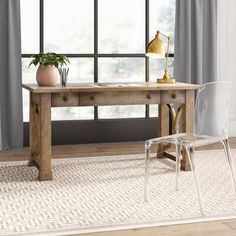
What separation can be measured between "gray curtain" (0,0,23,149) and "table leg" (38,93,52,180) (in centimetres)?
135

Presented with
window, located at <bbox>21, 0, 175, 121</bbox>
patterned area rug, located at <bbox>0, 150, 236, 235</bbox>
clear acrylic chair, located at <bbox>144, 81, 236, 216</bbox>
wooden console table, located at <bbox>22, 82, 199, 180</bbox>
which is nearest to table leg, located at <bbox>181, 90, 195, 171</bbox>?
wooden console table, located at <bbox>22, 82, 199, 180</bbox>

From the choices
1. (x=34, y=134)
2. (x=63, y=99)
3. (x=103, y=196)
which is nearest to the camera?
(x=103, y=196)

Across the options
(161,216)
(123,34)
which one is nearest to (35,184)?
(161,216)

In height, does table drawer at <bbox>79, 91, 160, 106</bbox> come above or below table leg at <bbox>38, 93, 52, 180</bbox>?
above

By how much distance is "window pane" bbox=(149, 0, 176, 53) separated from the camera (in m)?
6.25

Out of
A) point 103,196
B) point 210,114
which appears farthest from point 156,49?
point 103,196

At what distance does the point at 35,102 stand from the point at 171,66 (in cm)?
223

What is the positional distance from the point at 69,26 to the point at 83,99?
5.93 feet

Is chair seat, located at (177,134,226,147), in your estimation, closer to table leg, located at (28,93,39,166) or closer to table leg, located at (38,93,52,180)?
table leg, located at (38,93,52,180)

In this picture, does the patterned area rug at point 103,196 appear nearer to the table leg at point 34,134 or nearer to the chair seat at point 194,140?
the table leg at point 34,134

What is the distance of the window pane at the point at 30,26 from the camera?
583 cm

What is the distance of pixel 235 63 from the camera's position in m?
6.50

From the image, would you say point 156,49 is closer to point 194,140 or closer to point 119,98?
point 119,98

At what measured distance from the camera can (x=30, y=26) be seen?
19.2 ft
